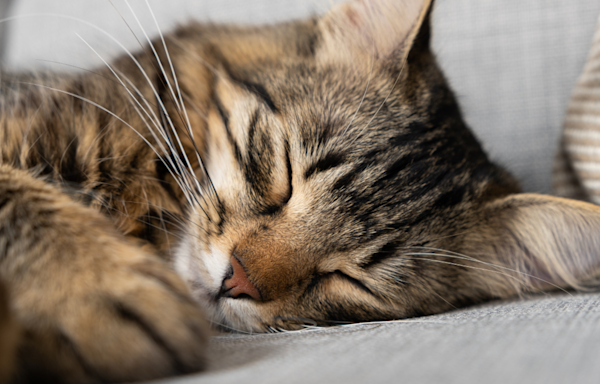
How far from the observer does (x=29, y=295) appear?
1.62 feet

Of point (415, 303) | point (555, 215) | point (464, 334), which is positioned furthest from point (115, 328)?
point (555, 215)

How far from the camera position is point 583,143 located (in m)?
1.05

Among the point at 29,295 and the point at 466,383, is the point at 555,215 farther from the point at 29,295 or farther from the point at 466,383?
the point at 29,295

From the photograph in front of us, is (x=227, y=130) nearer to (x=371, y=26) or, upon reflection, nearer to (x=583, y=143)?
(x=371, y=26)

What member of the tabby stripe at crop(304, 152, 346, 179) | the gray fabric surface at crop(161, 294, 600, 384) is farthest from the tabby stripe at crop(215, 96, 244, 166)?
the gray fabric surface at crop(161, 294, 600, 384)

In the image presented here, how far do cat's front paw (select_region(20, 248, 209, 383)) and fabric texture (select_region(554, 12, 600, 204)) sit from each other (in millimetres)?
976

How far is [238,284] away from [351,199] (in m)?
0.26

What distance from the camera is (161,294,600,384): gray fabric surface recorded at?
0.44 m

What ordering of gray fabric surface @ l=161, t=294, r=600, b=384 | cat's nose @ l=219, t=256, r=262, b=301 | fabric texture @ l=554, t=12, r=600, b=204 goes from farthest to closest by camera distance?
1. fabric texture @ l=554, t=12, r=600, b=204
2. cat's nose @ l=219, t=256, r=262, b=301
3. gray fabric surface @ l=161, t=294, r=600, b=384

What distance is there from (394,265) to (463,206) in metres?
0.21

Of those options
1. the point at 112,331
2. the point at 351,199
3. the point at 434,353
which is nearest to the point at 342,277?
the point at 351,199

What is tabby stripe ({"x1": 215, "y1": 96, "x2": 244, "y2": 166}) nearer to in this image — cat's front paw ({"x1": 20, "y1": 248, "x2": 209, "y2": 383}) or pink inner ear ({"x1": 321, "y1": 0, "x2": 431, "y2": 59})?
pink inner ear ({"x1": 321, "y1": 0, "x2": 431, "y2": 59})

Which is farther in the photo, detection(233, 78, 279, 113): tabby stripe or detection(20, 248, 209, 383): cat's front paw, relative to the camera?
detection(233, 78, 279, 113): tabby stripe

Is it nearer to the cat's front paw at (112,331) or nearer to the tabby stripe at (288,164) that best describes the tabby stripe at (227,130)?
the tabby stripe at (288,164)
